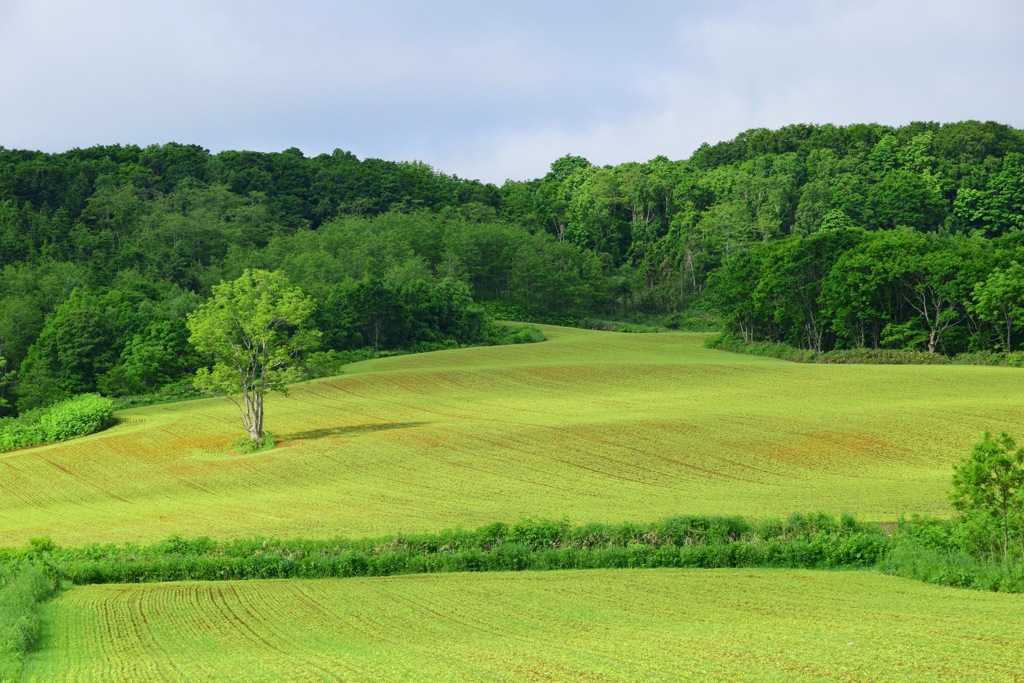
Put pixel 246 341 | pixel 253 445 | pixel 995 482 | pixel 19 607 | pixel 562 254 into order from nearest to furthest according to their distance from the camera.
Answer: pixel 19 607
pixel 995 482
pixel 253 445
pixel 246 341
pixel 562 254

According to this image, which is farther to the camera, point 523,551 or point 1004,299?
point 1004,299

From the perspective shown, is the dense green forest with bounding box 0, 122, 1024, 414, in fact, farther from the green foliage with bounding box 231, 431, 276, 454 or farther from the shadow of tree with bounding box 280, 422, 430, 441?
the green foliage with bounding box 231, 431, 276, 454

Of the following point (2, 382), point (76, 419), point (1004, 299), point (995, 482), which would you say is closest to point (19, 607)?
point (995, 482)

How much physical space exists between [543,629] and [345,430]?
140ft

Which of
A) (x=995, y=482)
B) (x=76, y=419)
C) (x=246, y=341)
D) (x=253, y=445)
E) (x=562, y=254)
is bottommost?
(x=253, y=445)

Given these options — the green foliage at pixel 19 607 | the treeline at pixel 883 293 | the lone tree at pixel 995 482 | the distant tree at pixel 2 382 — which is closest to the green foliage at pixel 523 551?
the green foliage at pixel 19 607

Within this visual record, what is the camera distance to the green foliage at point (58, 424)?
6844cm

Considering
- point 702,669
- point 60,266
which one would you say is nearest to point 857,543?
point 702,669

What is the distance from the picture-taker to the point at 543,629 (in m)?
21.4

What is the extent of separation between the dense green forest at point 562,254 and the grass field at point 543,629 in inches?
2428

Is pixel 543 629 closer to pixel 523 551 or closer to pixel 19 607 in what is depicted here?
pixel 523 551

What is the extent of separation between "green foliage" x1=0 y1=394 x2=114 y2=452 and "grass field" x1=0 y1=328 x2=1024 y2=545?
1.91 meters

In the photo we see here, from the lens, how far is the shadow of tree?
61375mm

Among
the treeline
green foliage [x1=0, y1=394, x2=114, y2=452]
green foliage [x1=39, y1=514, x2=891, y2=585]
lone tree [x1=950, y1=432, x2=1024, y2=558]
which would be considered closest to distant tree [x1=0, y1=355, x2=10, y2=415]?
green foliage [x1=0, y1=394, x2=114, y2=452]
